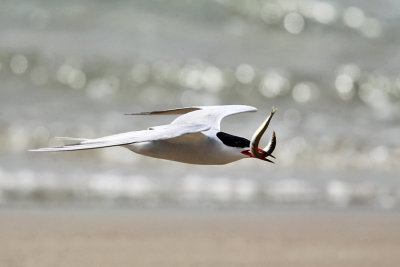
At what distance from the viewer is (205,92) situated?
11336mm

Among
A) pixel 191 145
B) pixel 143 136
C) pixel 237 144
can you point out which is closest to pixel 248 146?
pixel 237 144

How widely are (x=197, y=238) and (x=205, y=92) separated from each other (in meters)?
5.79

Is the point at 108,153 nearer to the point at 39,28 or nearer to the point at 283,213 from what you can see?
the point at 283,213

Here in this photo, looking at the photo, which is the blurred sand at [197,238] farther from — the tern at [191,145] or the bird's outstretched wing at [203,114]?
the tern at [191,145]

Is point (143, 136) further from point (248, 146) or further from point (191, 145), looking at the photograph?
point (248, 146)

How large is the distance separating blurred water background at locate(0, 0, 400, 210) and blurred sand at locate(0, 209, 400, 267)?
333 millimetres

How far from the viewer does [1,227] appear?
18.7 feet

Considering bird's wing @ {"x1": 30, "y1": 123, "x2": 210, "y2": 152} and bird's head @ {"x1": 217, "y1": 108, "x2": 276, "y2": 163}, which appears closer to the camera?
bird's wing @ {"x1": 30, "y1": 123, "x2": 210, "y2": 152}

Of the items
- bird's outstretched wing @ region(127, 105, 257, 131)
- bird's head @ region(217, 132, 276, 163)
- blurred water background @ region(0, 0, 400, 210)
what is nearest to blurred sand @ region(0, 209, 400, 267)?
blurred water background @ region(0, 0, 400, 210)

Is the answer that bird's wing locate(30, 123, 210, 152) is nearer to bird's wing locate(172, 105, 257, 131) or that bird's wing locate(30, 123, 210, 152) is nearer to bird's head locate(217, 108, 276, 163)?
bird's head locate(217, 108, 276, 163)

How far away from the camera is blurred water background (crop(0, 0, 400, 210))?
6.92 meters

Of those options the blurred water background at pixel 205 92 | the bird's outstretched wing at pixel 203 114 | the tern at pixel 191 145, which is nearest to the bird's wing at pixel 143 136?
the tern at pixel 191 145

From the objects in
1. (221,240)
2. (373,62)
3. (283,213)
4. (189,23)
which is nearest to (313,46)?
(373,62)

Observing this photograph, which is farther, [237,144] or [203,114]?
[203,114]
